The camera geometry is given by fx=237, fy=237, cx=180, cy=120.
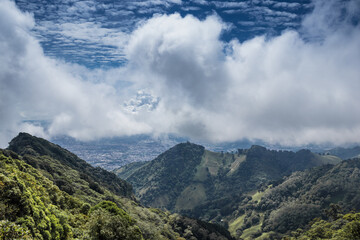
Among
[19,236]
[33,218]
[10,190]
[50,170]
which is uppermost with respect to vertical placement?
[50,170]

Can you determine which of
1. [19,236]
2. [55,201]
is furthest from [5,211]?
[55,201]

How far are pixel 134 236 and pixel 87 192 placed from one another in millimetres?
113515

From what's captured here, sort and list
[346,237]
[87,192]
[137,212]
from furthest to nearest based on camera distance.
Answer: [137,212]
[87,192]
[346,237]

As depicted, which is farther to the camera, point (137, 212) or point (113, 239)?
point (137, 212)

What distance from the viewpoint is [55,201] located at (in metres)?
76.5

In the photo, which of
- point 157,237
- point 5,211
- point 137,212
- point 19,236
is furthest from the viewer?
point 137,212

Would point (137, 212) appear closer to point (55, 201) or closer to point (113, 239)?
point (55, 201)

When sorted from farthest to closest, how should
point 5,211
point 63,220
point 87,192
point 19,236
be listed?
point 87,192 < point 63,220 < point 5,211 < point 19,236

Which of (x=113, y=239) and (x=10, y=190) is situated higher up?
(x=10, y=190)

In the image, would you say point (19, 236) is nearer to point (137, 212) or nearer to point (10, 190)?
point (10, 190)

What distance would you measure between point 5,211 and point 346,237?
586 feet

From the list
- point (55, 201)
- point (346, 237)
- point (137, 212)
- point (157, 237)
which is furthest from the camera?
point (137, 212)

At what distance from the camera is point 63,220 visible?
53406 mm

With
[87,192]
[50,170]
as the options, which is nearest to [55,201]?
[87,192]
